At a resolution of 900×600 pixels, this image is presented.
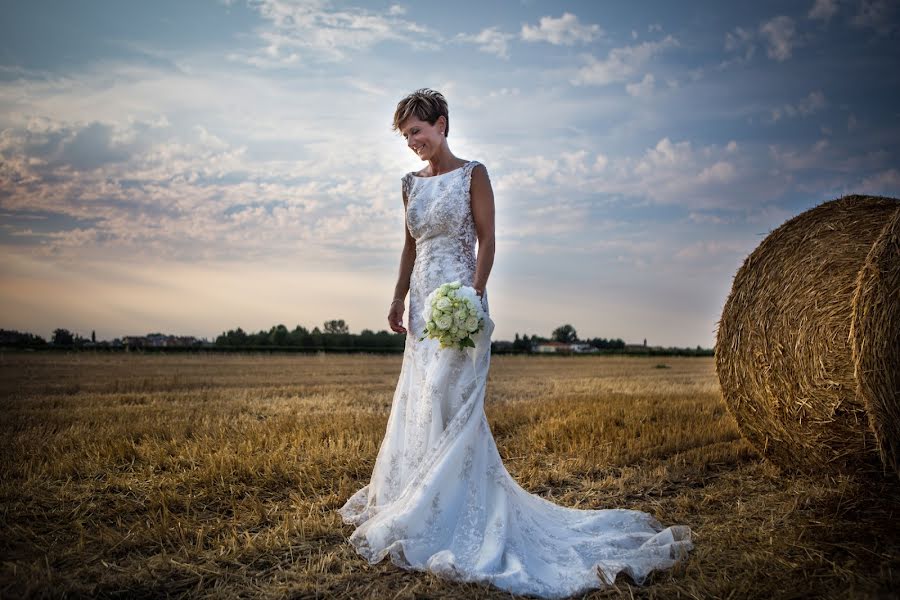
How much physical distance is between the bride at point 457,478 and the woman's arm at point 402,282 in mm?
241

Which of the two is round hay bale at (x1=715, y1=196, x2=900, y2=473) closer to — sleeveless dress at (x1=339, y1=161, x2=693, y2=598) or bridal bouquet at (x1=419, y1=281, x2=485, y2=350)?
sleeveless dress at (x1=339, y1=161, x2=693, y2=598)

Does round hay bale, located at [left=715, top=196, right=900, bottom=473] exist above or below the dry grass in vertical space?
above

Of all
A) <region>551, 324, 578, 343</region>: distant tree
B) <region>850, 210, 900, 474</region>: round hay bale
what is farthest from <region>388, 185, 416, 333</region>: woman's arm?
<region>551, 324, 578, 343</region>: distant tree

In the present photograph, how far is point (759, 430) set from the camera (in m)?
6.14

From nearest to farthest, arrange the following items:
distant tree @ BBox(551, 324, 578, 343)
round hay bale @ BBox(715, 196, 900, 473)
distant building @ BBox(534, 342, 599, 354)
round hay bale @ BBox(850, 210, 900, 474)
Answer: round hay bale @ BBox(850, 210, 900, 474) → round hay bale @ BBox(715, 196, 900, 473) → distant building @ BBox(534, 342, 599, 354) → distant tree @ BBox(551, 324, 578, 343)

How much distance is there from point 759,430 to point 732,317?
113 cm

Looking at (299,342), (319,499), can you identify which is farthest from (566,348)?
(319,499)

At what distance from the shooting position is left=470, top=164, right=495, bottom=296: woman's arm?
158 inches

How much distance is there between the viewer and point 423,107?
3943 millimetres

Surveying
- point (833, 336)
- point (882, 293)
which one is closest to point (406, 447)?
point (882, 293)

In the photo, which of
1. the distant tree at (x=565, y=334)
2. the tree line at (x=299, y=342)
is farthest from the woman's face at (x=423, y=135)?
the distant tree at (x=565, y=334)

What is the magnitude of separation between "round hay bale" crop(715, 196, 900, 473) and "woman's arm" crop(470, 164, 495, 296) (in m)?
2.90

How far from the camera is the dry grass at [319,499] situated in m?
3.44

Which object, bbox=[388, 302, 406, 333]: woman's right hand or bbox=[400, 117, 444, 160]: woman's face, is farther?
bbox=[388, 302, 406, 333]: woman's right hand
